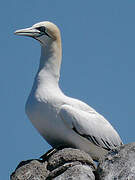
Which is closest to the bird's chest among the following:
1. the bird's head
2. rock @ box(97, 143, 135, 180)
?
the bird's head

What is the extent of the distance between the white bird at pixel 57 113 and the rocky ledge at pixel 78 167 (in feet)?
3.10

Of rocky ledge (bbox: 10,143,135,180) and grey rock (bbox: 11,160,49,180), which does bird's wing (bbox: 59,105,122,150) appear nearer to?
rocky ledge (bbox: 10,143,135,180)

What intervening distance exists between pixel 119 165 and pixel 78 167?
759 mm

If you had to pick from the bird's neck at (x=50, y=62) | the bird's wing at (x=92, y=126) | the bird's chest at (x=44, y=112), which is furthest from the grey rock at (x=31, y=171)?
the bird's neck at (x=50, y=62)

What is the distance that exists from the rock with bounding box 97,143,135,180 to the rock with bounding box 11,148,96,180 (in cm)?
27

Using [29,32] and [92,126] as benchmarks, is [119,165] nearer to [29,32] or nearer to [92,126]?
[92,126]

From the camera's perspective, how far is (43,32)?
1442cm

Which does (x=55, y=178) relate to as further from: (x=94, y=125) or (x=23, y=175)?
(x=94, y=125)

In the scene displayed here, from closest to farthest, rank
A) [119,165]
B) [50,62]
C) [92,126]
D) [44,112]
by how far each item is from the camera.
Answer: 1. [119,165]
2. [44,112]
3. [92,126]
4. [50,62]

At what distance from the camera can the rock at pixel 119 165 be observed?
33.8 ft

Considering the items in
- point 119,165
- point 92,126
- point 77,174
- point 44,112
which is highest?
point 44,112

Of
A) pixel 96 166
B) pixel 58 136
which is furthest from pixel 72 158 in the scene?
pixel 58 136

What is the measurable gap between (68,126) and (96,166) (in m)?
1.95

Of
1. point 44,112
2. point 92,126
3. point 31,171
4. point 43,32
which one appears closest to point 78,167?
point 31,171
